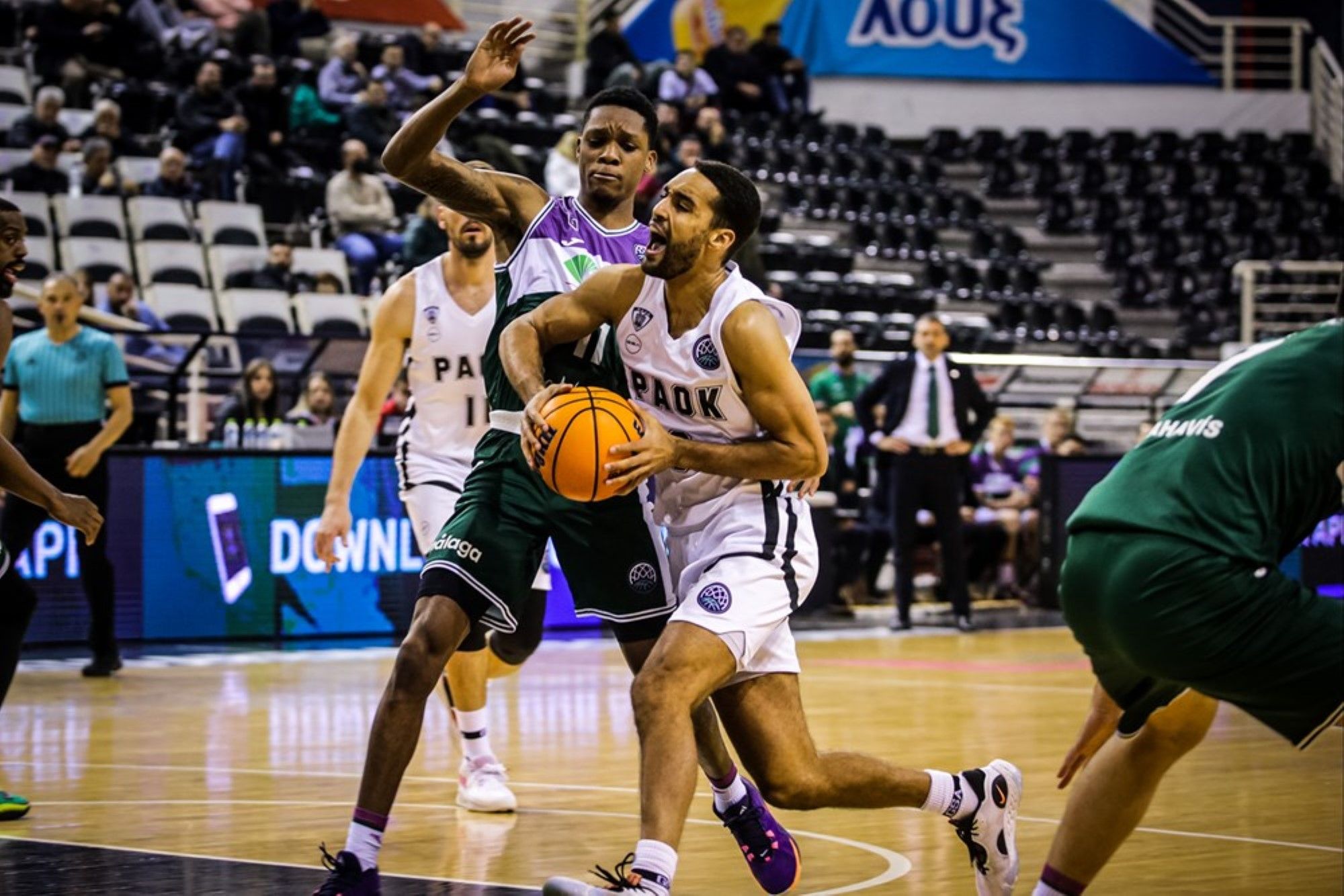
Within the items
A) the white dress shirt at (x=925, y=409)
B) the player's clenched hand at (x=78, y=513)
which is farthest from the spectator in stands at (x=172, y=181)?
the player's clenched hand at (x=78, y=513)

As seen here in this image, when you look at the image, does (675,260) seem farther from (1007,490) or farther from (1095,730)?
(1007,490)

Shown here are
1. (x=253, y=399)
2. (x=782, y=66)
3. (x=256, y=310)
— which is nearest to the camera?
(x=253, y=399)

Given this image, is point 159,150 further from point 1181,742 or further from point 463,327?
point 1181,742

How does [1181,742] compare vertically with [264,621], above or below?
above

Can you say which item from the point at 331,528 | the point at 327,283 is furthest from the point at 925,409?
the point at 331,528

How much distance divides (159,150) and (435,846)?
40.3ft

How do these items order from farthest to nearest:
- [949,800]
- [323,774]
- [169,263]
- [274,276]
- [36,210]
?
[274,276]
[169,263]
[36,210]
[323,774]
[949,800]

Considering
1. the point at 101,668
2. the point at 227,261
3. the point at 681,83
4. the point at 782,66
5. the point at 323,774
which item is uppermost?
the point at 782,66

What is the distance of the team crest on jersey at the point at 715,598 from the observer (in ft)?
14.8

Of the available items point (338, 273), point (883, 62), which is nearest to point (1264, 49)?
point (883, 62)

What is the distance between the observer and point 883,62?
24375mm

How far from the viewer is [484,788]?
6.28 m

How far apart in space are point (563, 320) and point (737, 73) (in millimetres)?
17373

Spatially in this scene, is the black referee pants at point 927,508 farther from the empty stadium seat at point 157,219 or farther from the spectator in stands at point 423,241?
the empty stadium seat at point 157,219
